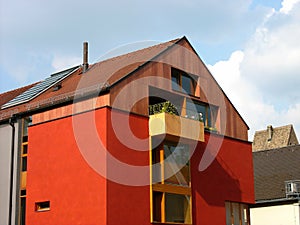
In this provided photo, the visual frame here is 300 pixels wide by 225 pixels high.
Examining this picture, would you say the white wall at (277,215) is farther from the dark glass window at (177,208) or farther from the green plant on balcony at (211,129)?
the dark glass window at (177,208)

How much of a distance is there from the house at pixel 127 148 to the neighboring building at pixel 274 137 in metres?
24.5

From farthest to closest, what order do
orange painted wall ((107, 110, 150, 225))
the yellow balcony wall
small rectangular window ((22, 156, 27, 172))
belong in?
small rectangular window ((22, 156, 27, 172)) → the yellow balcony wall → orange painted wall ((107, 110, 150, 225))

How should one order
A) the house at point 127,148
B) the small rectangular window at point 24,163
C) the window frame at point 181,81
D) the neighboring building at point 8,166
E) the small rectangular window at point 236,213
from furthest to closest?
the small rectangular window at point 236,213
the window frame at point 181,81
the small rectangular window at point 24,163
the neighboring building at point 8,166
the house at point 127,148

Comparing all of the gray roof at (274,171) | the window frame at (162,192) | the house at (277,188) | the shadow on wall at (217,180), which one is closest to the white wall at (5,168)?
the window frame at (162,192)

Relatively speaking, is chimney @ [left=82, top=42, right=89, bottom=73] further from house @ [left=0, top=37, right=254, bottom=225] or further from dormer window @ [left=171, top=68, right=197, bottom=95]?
dormer window @ [left=171, top=68, right=197, bottom=95]

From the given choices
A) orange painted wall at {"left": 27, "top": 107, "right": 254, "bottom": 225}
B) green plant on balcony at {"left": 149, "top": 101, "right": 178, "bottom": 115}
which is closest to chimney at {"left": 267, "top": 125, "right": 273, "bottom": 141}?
orange painted wall at {"left": 27, "top": 107, "right": 254, "bottom": 225}

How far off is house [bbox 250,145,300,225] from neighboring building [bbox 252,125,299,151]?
13030 millimetres

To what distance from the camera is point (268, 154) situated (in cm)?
3688

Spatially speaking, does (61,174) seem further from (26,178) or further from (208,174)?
(208,174)

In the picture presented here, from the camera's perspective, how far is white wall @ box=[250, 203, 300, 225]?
102 feet

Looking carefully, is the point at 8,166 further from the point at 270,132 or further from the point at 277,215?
the point at 270,132

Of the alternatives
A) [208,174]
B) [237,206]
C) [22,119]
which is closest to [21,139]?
[22,119]

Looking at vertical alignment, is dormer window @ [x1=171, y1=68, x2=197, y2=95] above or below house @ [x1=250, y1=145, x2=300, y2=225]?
above

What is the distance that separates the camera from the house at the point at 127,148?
19859 millimetres
